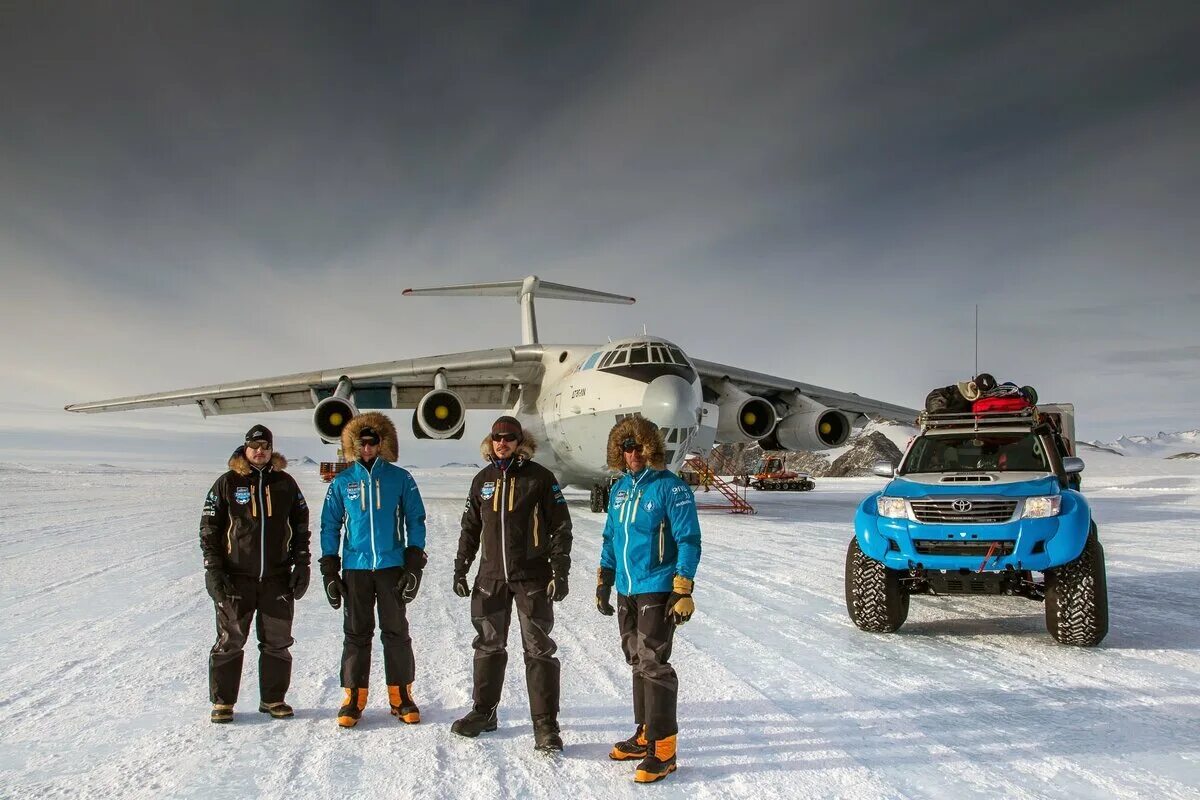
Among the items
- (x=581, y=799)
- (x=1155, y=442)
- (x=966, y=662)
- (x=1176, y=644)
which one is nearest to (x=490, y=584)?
(x=581, y=799)

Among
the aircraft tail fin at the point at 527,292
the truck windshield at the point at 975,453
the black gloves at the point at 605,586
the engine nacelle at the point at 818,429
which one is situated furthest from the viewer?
the aircraft tail fin at the point at 527,292

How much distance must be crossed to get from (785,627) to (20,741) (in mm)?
4582

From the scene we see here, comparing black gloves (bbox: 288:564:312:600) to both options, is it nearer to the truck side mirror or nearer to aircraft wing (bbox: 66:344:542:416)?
the truck side mirror

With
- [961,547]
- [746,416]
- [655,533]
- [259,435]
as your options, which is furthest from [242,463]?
[746,416]

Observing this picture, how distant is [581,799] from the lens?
109 inches

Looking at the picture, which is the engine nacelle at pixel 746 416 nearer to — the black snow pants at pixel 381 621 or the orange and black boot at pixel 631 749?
the black snow pants at pixel 381 621

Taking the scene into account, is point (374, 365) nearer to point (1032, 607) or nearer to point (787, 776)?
point (1032, 607)

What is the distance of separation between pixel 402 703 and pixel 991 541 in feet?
12.8

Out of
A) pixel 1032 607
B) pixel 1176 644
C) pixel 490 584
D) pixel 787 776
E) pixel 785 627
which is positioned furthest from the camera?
pixel 1032 607

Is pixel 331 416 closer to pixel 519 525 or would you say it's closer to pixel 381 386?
pixel 381 386

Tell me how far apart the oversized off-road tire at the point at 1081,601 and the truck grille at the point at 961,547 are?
0.47 meters

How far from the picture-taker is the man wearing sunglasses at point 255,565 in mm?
3688

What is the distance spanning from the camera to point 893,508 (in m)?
5.25

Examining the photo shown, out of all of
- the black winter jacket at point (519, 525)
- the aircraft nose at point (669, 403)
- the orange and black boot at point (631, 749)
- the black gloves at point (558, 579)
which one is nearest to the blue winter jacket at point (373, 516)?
the black winter jacket at point (519, 525)
